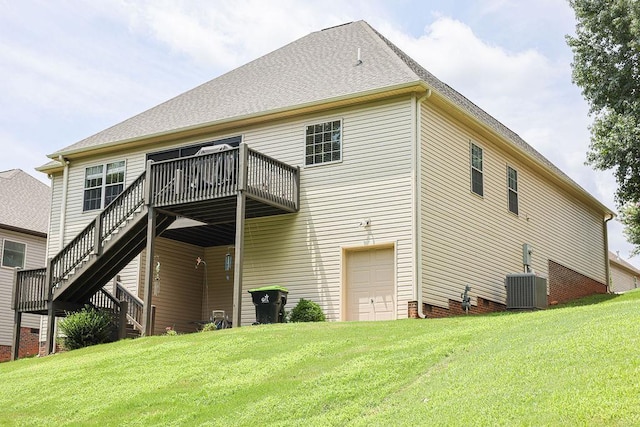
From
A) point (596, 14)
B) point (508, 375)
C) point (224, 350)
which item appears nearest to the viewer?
point (508, 375)

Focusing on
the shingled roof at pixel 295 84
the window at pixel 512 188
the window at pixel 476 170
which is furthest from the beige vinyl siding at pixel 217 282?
the window at pixel 512 188

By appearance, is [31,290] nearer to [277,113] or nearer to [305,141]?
[277,113]

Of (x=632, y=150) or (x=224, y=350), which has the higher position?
(x=632, y=150)

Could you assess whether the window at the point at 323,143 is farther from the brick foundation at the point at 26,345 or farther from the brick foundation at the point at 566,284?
the brick foundation at the point at 26,345

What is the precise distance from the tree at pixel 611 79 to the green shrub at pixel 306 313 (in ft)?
36.0

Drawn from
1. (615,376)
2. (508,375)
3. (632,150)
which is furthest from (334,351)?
(632,150)

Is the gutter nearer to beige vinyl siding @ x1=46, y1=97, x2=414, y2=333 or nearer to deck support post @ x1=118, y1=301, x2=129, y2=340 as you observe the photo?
beige vinyl siding @ x1=46, y1=97, x2=414, y2=333

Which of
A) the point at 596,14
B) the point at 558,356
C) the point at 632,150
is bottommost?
the point at 558,356

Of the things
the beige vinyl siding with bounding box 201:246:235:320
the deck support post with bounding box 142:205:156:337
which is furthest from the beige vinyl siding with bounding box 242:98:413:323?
the deck support post with bounding box 142:205:156:337

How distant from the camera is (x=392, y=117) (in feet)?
62.1

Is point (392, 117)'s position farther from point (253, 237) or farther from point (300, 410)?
point (300, 410)

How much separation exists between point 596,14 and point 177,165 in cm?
1389

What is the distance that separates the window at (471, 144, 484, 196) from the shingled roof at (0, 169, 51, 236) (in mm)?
17367

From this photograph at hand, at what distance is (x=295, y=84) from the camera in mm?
21609
